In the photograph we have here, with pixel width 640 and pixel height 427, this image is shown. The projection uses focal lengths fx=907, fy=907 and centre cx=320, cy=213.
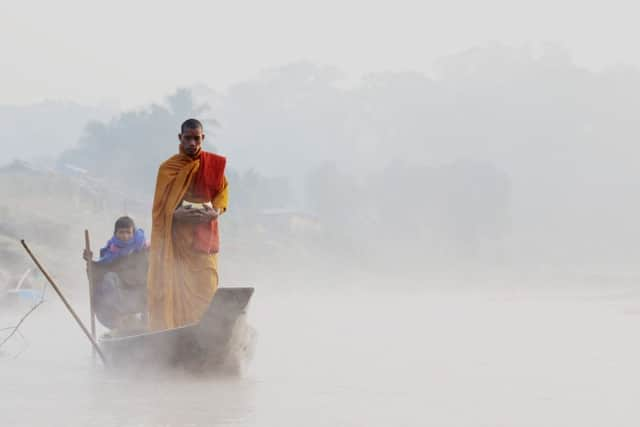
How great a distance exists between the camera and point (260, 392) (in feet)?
21.0

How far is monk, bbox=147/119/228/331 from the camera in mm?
6262

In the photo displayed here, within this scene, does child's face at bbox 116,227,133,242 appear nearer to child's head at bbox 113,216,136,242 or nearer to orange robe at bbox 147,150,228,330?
child's head at bbox 113,216,136,242

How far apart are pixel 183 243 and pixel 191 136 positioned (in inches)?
29.7

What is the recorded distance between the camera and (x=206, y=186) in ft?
20.7

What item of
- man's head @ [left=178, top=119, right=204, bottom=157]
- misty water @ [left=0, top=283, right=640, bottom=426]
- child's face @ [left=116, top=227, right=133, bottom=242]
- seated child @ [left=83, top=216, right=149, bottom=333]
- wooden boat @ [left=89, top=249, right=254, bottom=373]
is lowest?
misty water @ [left=0, top=283, right=640, bottom=426]

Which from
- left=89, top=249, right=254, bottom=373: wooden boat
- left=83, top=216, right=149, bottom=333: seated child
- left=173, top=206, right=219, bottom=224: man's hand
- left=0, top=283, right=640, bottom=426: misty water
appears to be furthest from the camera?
left=83, top=216, right=149, bottom=333: seated child

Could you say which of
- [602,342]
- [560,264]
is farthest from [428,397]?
[560,264]

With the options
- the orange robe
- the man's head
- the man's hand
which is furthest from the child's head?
the man's head

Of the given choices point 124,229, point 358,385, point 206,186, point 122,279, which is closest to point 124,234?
point 124,229

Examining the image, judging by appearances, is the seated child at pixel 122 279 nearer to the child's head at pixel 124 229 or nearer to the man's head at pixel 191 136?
the child's head at pixel 124 229

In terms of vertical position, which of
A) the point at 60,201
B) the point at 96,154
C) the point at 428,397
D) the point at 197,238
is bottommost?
the point at 428,397

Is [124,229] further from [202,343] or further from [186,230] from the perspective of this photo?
[202,343]

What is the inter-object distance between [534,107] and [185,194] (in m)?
72.6

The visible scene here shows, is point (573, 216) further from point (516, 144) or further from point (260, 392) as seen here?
point (260, 392)
